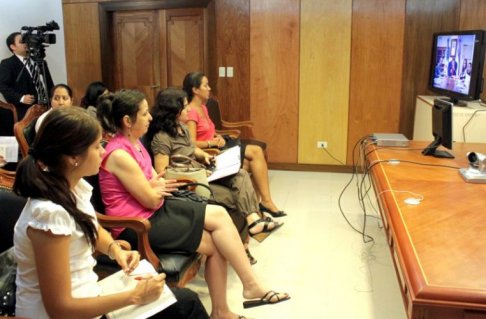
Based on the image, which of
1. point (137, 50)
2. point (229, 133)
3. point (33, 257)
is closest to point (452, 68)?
point (229, 133)

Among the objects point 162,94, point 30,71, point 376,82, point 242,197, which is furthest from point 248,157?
point 30,71

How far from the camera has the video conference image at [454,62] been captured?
3835mm

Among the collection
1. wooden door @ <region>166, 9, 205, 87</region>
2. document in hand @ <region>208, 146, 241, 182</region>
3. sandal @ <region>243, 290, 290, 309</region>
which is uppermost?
wooden door @ <region>166, 9, 205, 87</region>

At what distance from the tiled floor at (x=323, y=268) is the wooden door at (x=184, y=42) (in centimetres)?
203

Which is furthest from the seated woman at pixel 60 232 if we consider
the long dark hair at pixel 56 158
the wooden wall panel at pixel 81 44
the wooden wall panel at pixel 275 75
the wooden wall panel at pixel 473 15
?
the wooden wall panel at pixel 81 44

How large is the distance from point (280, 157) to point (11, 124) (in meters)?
2.75

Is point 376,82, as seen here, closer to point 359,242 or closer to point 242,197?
point 359,242

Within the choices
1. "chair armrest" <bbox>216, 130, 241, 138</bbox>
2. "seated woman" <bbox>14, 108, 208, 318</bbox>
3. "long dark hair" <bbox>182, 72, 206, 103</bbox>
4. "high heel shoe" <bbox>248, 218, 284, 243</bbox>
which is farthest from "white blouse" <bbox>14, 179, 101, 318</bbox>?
"chair armrest" <bbox>216, 130, 241, 138</bbox>

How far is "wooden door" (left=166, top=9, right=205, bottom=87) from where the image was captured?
5.29m

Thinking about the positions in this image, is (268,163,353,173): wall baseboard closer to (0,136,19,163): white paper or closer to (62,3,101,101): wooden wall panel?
(62,3,101,101): wooden wall panel

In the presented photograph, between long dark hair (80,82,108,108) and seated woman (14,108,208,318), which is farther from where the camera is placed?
long dark hair (80,82,108,108)

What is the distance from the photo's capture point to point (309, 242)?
3.36 m

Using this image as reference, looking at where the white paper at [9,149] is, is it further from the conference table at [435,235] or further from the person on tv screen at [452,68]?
the person on tv screen at [452,68]

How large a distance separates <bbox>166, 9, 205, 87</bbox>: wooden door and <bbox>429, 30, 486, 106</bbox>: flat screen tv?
2.44 metres
